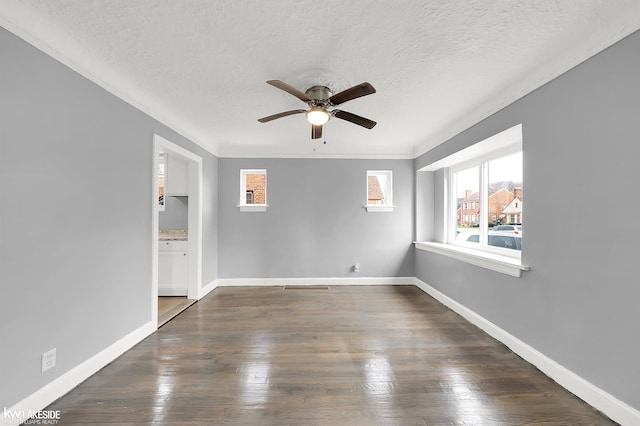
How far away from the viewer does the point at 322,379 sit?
6.77 ft

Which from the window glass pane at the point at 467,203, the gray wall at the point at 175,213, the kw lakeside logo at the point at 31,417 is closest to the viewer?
the kw lakeside logo at the point at 31,417

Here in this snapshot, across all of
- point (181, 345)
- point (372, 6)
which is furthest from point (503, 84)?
point (181, 345)

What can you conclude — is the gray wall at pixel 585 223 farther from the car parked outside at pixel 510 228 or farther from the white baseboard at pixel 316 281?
the white baseboard at pixel 316 281

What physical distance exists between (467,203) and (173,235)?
4455mm

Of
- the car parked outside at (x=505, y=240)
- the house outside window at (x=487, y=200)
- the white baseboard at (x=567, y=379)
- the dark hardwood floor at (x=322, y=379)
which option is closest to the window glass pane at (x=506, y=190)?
the house outside window at (x=487, y=200)

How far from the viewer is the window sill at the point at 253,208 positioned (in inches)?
190

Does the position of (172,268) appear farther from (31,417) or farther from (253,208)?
(31,417)

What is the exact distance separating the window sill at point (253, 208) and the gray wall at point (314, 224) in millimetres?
73

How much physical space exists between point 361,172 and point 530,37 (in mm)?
3186

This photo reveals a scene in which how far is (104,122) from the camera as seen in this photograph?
2.27m

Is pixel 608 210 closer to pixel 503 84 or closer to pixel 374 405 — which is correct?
pixel 503 84

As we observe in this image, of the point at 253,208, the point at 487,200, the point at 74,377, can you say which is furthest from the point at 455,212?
the point at 74,377

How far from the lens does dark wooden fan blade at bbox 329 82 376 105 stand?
2.00 metres

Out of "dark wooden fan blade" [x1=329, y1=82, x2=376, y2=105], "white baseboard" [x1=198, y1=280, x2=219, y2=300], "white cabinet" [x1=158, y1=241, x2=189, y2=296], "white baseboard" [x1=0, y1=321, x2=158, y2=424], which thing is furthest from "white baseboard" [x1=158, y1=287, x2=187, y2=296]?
"dark wooden fan blade" [x1=329, y1=82, x2=376, y2=105]
